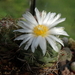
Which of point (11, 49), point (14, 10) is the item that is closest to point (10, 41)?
point (11, 49)

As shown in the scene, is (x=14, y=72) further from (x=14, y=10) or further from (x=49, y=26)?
(x=14, y=10)

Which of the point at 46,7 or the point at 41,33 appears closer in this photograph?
the point at 41,33

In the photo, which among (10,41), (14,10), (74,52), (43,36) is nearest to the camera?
(43,36)

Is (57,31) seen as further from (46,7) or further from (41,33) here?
(46,7)

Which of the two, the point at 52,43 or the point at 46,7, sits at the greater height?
the point at 46,7

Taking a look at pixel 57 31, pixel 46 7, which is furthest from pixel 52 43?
pixel 46 7

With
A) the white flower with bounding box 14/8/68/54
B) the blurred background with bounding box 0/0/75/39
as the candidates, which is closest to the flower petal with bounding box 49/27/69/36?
the white flower with bounding box 14/8/68/54

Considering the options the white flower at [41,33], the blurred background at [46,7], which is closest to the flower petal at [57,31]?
the white flower at [41,33]

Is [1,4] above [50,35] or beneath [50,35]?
above

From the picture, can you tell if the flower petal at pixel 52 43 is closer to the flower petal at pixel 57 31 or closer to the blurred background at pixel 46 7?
the flower petal at pixel 57 31
